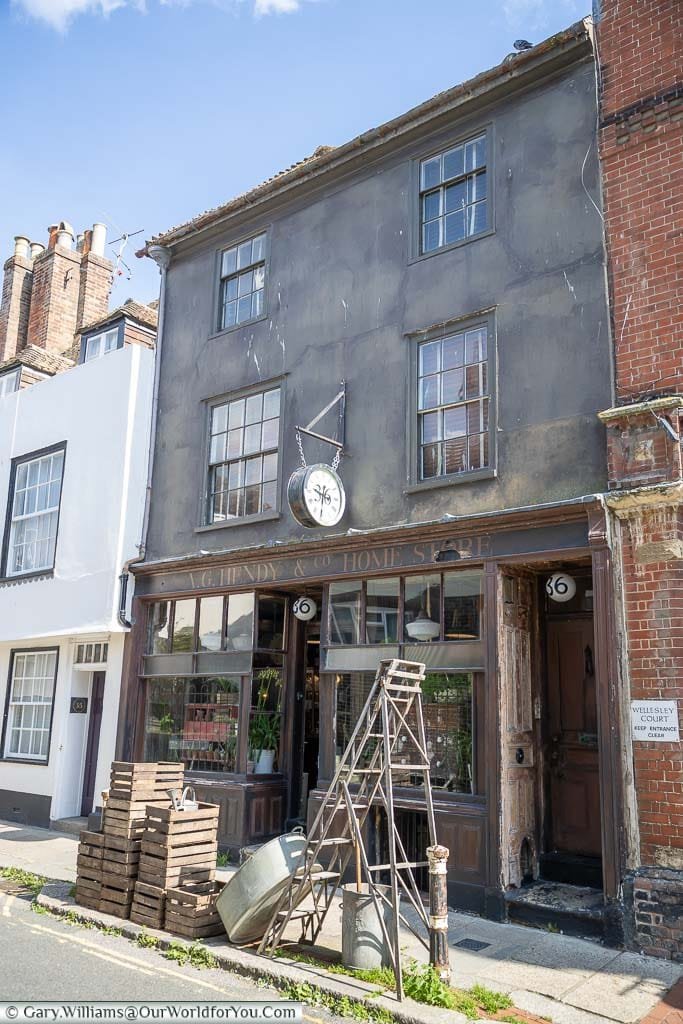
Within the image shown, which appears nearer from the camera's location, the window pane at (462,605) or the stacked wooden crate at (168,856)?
the stacked wooden crate at (168,856)

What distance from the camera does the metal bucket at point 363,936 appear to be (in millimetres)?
6531

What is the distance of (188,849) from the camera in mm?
8195

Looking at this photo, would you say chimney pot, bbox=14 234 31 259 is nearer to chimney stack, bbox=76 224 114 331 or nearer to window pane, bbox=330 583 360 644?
chimney stack, bbox=76 224 114 331

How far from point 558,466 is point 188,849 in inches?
214

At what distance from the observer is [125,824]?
8.55 m

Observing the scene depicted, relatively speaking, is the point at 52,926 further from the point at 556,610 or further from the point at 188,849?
the point at 556,610

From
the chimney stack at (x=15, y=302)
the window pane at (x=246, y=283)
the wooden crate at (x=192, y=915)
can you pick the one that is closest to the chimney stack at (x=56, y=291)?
the chimney stack at (x=15, y=302)

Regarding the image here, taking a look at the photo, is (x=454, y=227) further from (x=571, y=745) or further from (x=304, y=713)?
(x=304, y=713)

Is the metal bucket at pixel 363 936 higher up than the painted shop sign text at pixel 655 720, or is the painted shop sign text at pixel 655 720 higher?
the painted shop sign text at pixel 655 720

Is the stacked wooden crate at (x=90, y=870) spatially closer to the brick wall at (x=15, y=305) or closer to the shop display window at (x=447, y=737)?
the shop display window at (x=447, y=737)

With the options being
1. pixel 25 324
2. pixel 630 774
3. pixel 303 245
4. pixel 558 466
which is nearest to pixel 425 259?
pixel 303 245

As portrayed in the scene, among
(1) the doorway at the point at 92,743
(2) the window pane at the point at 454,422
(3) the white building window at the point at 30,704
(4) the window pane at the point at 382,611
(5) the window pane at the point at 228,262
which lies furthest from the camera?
(3) the white building window at the point at 30,704

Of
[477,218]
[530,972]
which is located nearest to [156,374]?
[477,218]

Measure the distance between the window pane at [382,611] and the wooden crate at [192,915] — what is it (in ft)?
11.6
